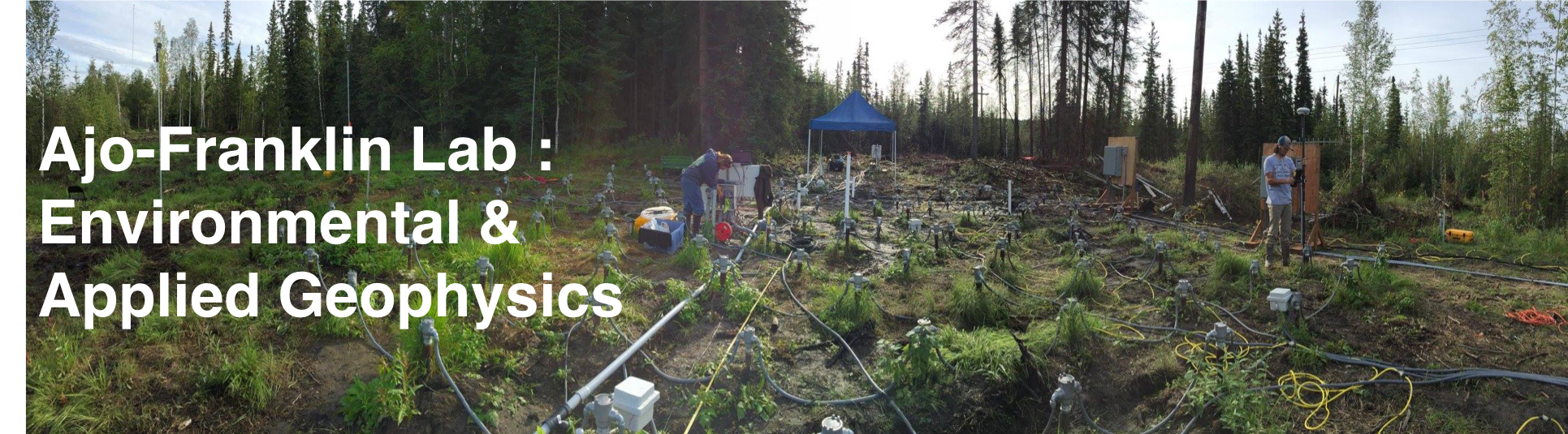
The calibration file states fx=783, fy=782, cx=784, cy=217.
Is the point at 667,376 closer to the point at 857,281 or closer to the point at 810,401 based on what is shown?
the point at 810,401

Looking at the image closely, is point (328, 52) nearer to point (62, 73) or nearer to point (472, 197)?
point (62, 73)

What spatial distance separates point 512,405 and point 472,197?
8705mm

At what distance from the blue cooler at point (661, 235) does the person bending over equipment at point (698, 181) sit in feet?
2.47

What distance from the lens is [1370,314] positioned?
21.0 feet

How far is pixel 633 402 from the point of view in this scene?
3.24 metres

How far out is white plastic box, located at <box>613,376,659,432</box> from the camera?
10.6 ft

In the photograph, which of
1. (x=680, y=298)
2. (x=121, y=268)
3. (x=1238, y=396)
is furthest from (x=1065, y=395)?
(x=121, y=268)

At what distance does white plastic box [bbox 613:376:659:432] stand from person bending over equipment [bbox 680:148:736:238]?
20.4ft

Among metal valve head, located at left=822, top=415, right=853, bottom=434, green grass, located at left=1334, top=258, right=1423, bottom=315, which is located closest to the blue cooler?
metal valve head, located at left=822, top=415, right=853, bottom=434

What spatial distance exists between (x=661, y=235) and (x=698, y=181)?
1.27m

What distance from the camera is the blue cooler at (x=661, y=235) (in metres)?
8.64

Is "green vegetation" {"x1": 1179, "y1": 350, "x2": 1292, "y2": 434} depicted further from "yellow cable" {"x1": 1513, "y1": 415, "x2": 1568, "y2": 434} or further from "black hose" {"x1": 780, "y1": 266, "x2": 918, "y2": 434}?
"black hose" {"x1": 780, "y1": 266, "x2": 918, "y2": 434}

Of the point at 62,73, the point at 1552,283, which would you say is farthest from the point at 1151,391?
the point at 62,73

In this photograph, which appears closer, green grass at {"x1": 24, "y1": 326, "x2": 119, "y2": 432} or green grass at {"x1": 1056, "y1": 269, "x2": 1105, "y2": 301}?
green grass at {"x1": 24, "y1": 326, "x2": 119, "y2": 432}
